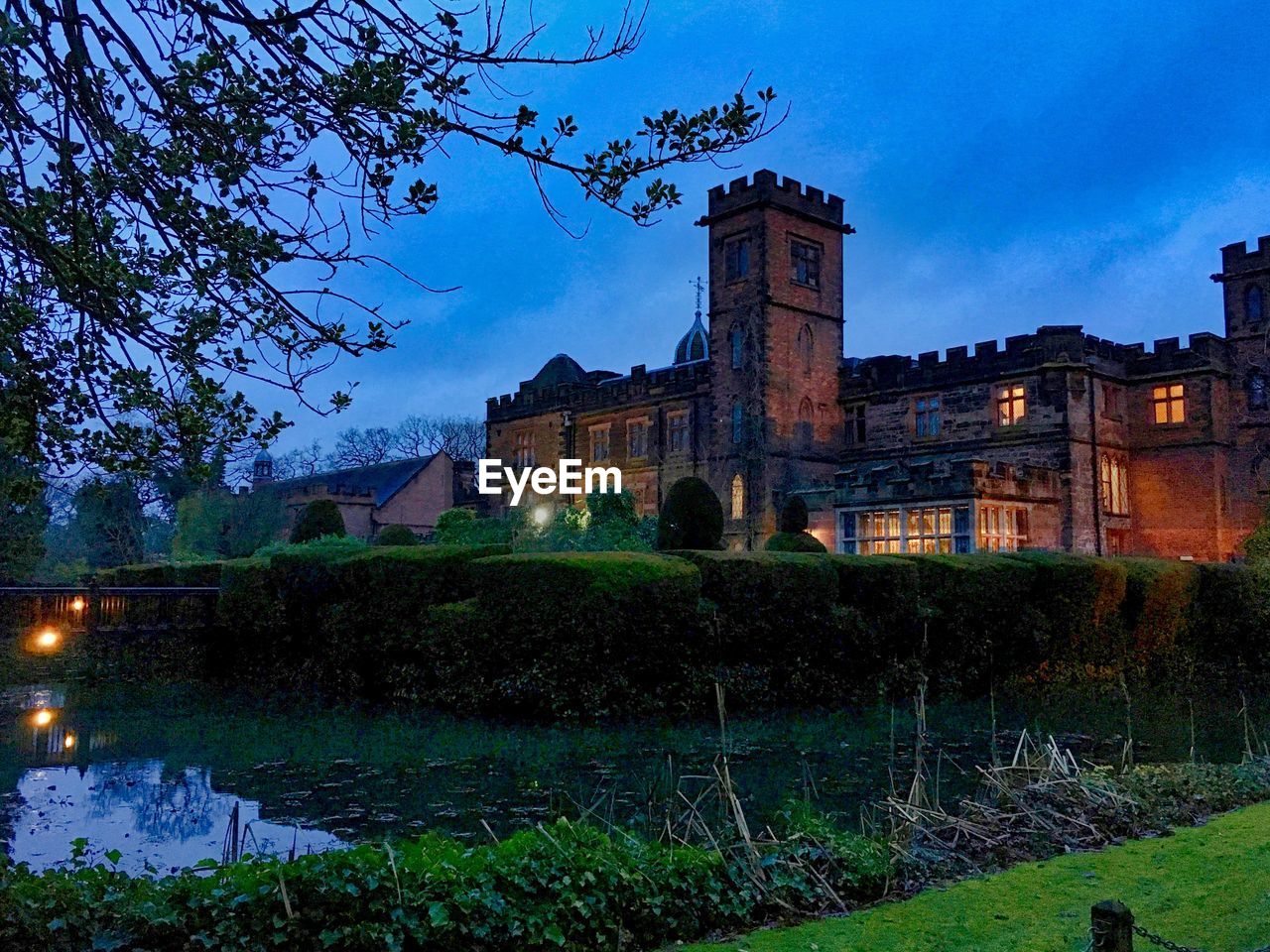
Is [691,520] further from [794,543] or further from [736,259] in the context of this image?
[736,259]

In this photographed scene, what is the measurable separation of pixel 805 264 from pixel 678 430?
759cm

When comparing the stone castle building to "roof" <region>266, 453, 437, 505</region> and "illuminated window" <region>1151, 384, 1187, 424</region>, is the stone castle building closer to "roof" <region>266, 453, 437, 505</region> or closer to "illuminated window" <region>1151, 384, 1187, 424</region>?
"illuminated window" <region>1151, 384, 1187, 424</region>

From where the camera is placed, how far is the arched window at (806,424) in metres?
36.0

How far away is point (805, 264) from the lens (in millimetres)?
37375

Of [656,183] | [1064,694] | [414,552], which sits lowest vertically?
[1064,694]

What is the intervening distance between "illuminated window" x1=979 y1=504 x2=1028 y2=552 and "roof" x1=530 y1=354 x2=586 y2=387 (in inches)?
1038

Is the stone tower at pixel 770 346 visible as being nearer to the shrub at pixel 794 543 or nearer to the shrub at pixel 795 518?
the shrub at pixel 795 518

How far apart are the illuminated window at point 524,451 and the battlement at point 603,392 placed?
92 cm

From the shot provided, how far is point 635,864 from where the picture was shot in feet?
20.9

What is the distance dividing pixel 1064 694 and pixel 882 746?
24.5ft

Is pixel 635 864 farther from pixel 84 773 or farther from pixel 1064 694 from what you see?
pixel 1064 694

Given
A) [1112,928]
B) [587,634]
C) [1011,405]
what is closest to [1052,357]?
[1011,405]

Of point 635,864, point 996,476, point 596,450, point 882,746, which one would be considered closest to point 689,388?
point 596,450

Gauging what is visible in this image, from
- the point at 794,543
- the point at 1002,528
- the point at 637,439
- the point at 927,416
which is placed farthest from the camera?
the point at 637,439
